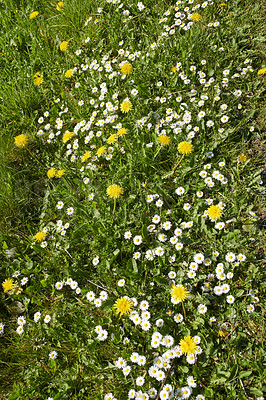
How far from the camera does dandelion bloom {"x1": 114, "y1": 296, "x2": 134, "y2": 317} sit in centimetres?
213

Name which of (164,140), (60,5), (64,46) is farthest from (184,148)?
(60,5)

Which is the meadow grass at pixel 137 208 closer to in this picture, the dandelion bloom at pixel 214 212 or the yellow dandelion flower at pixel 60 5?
the dandelion bloom at pixel 214 212

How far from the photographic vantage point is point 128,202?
2672mm

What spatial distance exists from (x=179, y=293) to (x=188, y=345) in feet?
1.00

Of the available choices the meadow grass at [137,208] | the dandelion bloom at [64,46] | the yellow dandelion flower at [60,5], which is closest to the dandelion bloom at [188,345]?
the meadow grass at [137,208]

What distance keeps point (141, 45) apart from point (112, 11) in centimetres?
73

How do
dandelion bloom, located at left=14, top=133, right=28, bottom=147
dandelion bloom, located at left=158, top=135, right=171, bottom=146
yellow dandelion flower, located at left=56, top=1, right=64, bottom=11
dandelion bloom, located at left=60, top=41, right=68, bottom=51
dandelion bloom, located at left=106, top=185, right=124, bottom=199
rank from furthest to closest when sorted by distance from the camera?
yellow dandelion flower, located at left=56, top=1, right=64, bottom=11 → dandelion bloom, located at left=60, top=41, right=68, bottom=51 → dandelion bloom, located at left=14, top=133, right=28, bottom=147 → dandelion bloom, located at left=158, top=135, right=171, bottom=146 → dandelion bloom, located at left=106, top=185, right=124, bottom=199

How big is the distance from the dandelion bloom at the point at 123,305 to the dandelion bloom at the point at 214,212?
0.86 meters

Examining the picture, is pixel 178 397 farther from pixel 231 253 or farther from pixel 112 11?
pixel 112 11

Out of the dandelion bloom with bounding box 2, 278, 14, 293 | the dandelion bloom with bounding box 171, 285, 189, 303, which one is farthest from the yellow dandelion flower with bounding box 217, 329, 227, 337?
the dandelion bloom with bounding box 2, 278, 14, 293

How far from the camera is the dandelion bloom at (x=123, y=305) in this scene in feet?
7.00

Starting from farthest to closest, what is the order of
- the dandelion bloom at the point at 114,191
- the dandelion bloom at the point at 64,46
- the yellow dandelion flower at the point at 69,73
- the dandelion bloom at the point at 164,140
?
the dandelion bloom at the point at 64,46 → the yellow dandelion flower at the point at 69,73 → the dandelion bloom at the point at 164,140 → the dandelion bloom at the point at 114,191

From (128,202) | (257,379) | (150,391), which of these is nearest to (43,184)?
(128,202)

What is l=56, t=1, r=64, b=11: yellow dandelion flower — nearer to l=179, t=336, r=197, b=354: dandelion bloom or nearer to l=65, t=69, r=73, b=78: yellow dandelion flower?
l=65, t=69, r=73, b=78: yellow dandelion flower
